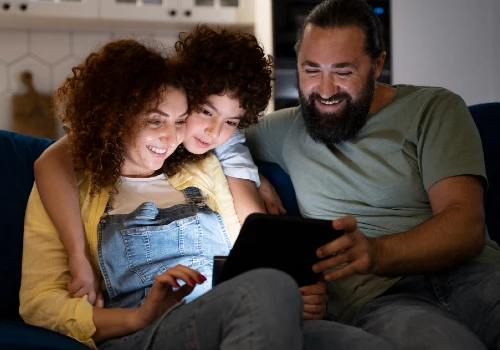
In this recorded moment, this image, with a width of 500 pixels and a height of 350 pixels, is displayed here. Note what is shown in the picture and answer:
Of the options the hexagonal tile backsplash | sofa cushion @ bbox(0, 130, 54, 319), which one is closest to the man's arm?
sofa cushion @ bbox(0, 130, 54, 319)

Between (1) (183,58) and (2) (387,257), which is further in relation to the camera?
(1) (183,58)

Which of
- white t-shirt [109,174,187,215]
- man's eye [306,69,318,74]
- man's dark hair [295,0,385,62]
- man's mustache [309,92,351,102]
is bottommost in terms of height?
white t-shirt [109,174,187,215]

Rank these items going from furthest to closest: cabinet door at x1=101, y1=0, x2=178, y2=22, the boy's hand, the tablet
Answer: cabinet door at x1=101, y1=0, x2=178, y2=22 → the boy's hand → the tablet

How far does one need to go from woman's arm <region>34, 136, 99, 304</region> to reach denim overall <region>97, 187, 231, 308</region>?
51mm

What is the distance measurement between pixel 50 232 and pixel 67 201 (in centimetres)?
9

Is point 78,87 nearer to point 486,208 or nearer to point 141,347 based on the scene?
point 141,347

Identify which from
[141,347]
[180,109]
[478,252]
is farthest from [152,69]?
[478,252]

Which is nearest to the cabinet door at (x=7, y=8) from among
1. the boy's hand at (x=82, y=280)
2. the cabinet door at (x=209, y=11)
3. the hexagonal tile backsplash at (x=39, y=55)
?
the hexagonal tile backsplash at (x=39, y=55)

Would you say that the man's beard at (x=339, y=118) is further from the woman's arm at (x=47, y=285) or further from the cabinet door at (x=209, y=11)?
the cabinet door at (x=209, y=11)

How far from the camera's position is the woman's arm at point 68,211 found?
150 centimetres

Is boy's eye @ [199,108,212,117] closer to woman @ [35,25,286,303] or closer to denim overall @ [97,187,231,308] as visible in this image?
woman @ [35,25,286,303]

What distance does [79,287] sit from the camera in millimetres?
1477

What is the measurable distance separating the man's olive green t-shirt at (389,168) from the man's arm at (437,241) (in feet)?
0.14

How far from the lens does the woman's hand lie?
4.37ft
